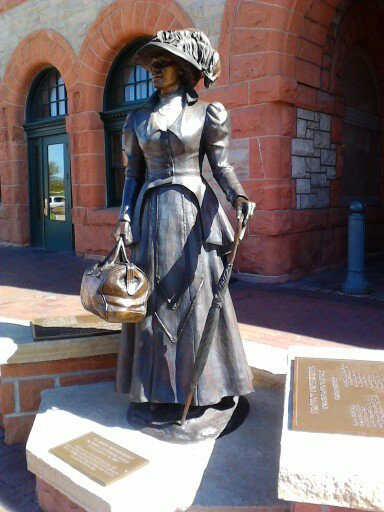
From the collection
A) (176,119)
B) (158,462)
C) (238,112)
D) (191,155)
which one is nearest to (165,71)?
(176,119)

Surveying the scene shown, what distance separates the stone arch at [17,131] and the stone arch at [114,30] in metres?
1.41

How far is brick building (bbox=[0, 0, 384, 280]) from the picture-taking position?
7.29 m

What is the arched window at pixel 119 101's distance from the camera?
32.2 feet

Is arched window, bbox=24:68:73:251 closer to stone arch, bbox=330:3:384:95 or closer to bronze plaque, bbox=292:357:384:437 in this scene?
stone arch, bbox=330:3:384:95

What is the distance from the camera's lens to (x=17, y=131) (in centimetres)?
1206

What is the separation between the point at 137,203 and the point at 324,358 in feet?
4.49

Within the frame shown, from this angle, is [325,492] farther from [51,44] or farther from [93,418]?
[51,44]

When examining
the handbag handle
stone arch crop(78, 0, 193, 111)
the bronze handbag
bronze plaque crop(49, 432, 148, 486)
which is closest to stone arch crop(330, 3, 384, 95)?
stone arch crop(78, 0, 193, 111)

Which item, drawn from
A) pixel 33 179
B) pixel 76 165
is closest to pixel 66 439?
pixel 76 165

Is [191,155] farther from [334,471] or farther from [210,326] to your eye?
[334,471]

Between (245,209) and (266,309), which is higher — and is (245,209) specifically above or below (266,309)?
above

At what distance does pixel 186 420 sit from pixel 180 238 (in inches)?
36.1

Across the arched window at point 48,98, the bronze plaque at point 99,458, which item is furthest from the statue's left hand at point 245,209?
the arched window at point 48,98

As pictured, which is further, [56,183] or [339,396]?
[56,183]
